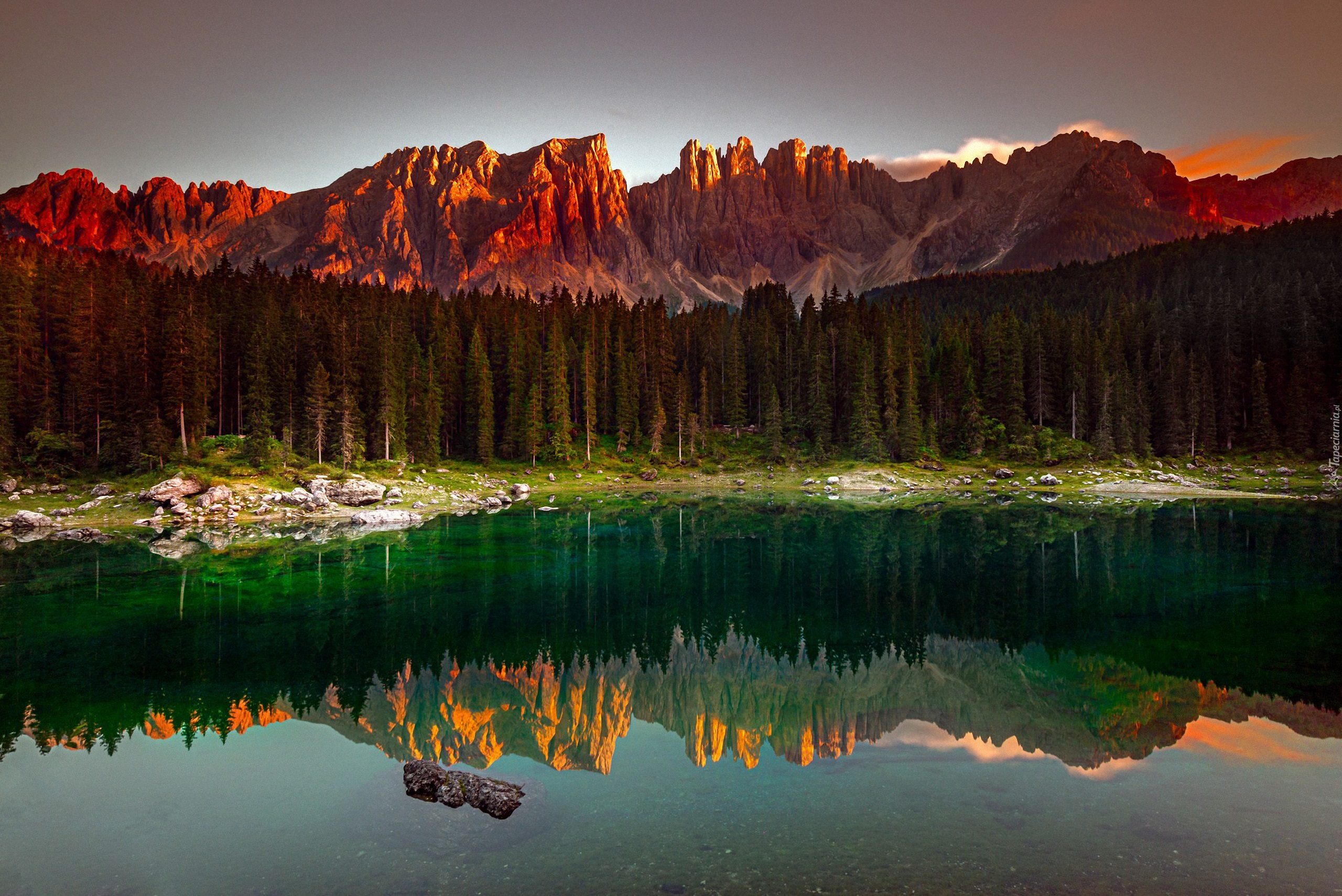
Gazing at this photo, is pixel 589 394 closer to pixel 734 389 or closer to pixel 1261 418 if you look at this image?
pixel 734 389

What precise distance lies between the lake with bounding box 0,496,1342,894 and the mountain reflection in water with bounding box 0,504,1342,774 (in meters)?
0.15

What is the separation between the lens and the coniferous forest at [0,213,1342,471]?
6306cm

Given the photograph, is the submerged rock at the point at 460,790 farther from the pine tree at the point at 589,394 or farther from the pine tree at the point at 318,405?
the pine tree at the point at 589,394

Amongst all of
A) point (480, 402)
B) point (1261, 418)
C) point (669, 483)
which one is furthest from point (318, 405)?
point (1261, 418)

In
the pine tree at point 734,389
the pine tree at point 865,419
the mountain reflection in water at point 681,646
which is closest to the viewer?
the mountain reflection in water at point 681,646

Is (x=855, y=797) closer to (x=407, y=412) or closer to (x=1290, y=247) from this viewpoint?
(x=407, y=412)

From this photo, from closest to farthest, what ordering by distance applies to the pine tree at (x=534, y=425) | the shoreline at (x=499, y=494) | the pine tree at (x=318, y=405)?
1. the shoreline at (x=499, y=494)
2. the pine tree at (x=318, y=405)
3. the pine tree at (x=534, y=425)

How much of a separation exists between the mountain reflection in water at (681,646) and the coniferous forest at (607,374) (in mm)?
29970

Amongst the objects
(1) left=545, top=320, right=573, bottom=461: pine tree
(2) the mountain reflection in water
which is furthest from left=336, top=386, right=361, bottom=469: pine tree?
(2) the mountain reflection in water

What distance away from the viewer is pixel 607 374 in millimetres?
99812

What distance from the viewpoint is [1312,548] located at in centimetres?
3634

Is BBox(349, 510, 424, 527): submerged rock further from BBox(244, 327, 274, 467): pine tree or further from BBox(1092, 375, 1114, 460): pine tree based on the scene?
BBox(1092, 375, 1114, 460): pine tree

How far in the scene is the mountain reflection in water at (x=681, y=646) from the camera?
15.8 meters

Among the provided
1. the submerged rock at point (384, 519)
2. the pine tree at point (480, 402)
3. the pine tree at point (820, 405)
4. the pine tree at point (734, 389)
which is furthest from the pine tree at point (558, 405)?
the pine tree at point (820, 405)
